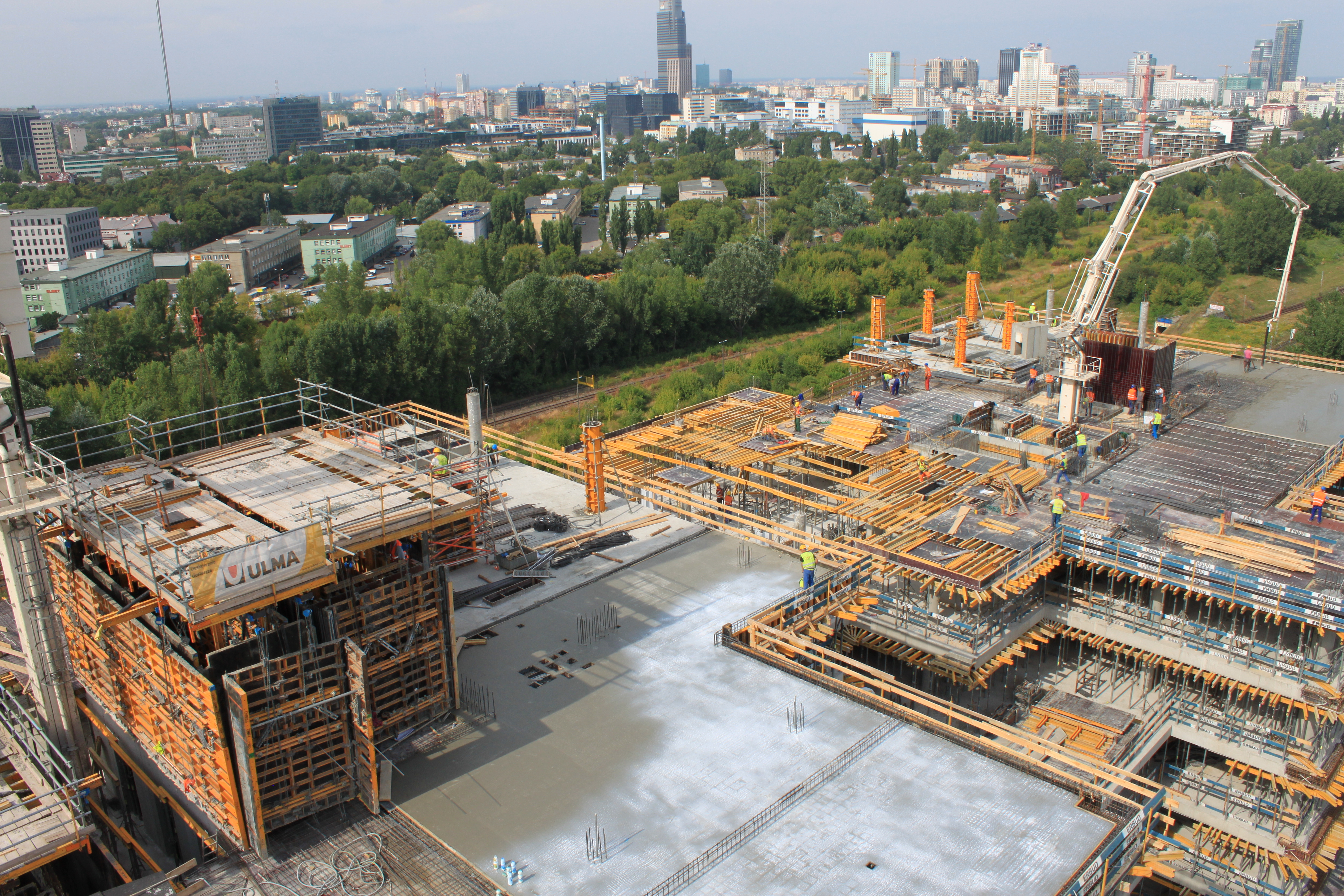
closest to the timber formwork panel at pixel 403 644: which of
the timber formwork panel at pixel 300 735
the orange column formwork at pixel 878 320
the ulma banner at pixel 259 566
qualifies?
the timber formwork panel at pixel 300 735

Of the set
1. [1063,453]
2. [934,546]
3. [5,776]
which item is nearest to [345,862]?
[5,776]

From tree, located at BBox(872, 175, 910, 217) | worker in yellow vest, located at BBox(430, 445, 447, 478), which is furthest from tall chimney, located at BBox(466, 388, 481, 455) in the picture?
tree, located at BBox(872, 175, 910, 217)

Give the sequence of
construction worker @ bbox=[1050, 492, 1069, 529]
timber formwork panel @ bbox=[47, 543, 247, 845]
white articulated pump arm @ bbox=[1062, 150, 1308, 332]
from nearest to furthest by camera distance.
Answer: timber formwork panel @ bbox=[47, 543, 247, 845] < construction worker @ bbox=[1050, 492, 1069, 529] < white articulated pump arm @ bbox=[1062, 150, 1308, 332]

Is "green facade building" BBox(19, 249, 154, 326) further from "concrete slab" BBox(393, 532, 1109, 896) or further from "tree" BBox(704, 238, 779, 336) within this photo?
"concrete slab" BBox(393, 532, 1109, 896)

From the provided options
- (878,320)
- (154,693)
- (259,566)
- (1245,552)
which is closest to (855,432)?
(1245,552)

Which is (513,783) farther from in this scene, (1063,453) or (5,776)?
(1063,453)

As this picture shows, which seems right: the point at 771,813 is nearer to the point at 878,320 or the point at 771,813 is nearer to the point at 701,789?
the point at 701,789

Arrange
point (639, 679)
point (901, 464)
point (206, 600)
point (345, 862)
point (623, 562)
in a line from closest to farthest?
point (206, 600), point (345, 862), point (639, 679), point (623, 562), point (901, 464)
